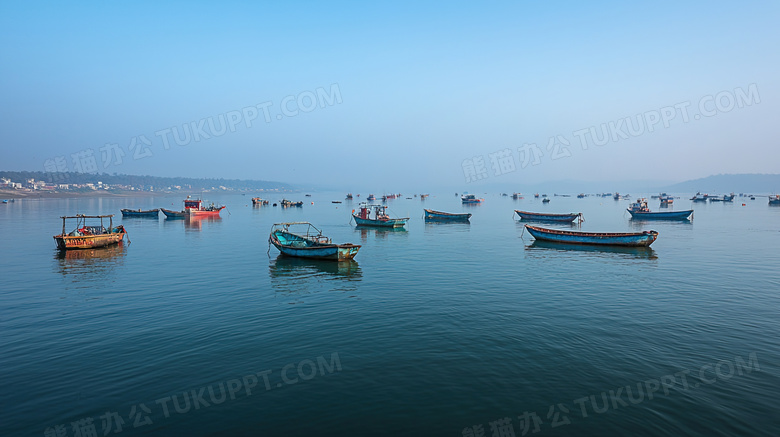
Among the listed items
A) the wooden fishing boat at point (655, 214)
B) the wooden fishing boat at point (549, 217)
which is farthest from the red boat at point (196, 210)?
the wooden fishing boat at point (655, 214)

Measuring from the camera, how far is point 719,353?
15594 millimetres

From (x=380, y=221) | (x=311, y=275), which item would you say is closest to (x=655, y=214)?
(x=380, y=221)

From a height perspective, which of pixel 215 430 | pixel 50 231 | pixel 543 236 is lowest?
pixel 215 430

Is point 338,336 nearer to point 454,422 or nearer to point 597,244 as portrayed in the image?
point 454,422

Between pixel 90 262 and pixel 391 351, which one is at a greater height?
pixel 90 262

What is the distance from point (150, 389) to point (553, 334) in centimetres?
1600

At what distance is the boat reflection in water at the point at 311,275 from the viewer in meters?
27.3

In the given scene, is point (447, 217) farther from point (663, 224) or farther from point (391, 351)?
point (391, 351)

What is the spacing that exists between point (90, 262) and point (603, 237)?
54603 millimetres

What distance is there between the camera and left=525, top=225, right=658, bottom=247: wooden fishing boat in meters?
44.4

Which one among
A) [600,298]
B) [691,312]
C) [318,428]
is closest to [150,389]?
[318,428]

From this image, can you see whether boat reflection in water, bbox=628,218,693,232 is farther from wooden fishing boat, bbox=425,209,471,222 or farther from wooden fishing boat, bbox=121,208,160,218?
wooden fishing boat, bbox=121,208,160,218

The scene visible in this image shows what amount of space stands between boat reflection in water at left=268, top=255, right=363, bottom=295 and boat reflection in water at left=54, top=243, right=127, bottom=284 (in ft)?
43.0

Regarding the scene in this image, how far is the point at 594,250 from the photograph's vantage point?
4459cm
